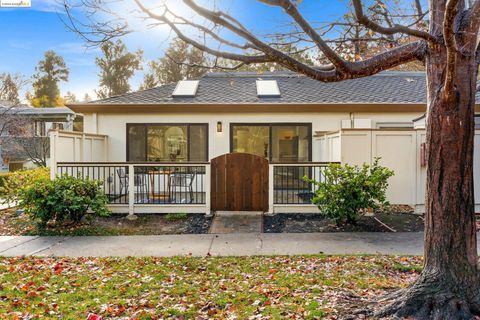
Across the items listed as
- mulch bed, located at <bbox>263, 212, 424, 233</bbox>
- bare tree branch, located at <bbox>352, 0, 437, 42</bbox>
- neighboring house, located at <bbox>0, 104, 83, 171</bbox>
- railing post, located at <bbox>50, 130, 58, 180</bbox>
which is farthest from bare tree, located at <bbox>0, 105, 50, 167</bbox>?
bare tree branch, located at <bbox>352, 0, 437, 42</bbox>

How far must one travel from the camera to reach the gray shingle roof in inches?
445

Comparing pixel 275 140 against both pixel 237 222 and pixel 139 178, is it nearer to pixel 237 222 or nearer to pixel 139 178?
pixel 237 222

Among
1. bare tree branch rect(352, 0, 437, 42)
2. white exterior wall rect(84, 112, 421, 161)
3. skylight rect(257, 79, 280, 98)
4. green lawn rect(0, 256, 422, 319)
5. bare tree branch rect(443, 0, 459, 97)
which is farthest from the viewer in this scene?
skylight rect(257, 79, 280, 98)

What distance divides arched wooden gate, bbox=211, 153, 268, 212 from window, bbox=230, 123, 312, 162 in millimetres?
2315

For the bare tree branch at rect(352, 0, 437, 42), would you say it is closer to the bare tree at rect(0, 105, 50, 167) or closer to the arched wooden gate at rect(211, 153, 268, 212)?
the arched wooden gate at rect(211, 153, 268, 212)

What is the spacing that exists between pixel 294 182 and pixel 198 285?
21.7 ft

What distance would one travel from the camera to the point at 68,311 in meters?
3.53

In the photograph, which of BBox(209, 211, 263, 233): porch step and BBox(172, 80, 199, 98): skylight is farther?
BBox(172, 80, 199, 98): skylight

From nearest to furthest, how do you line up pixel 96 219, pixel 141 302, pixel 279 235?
1. pixel 141 302
2. pixel 279 235
3. pixel 96 219

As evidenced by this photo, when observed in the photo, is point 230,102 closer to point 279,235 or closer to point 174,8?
point 279,235

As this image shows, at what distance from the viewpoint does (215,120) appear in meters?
11.1

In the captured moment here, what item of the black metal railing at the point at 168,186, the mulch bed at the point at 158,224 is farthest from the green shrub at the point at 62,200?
the black metal railing at the point at 168,186

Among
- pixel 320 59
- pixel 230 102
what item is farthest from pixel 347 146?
pixel 230 102

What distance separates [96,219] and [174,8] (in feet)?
18.8
